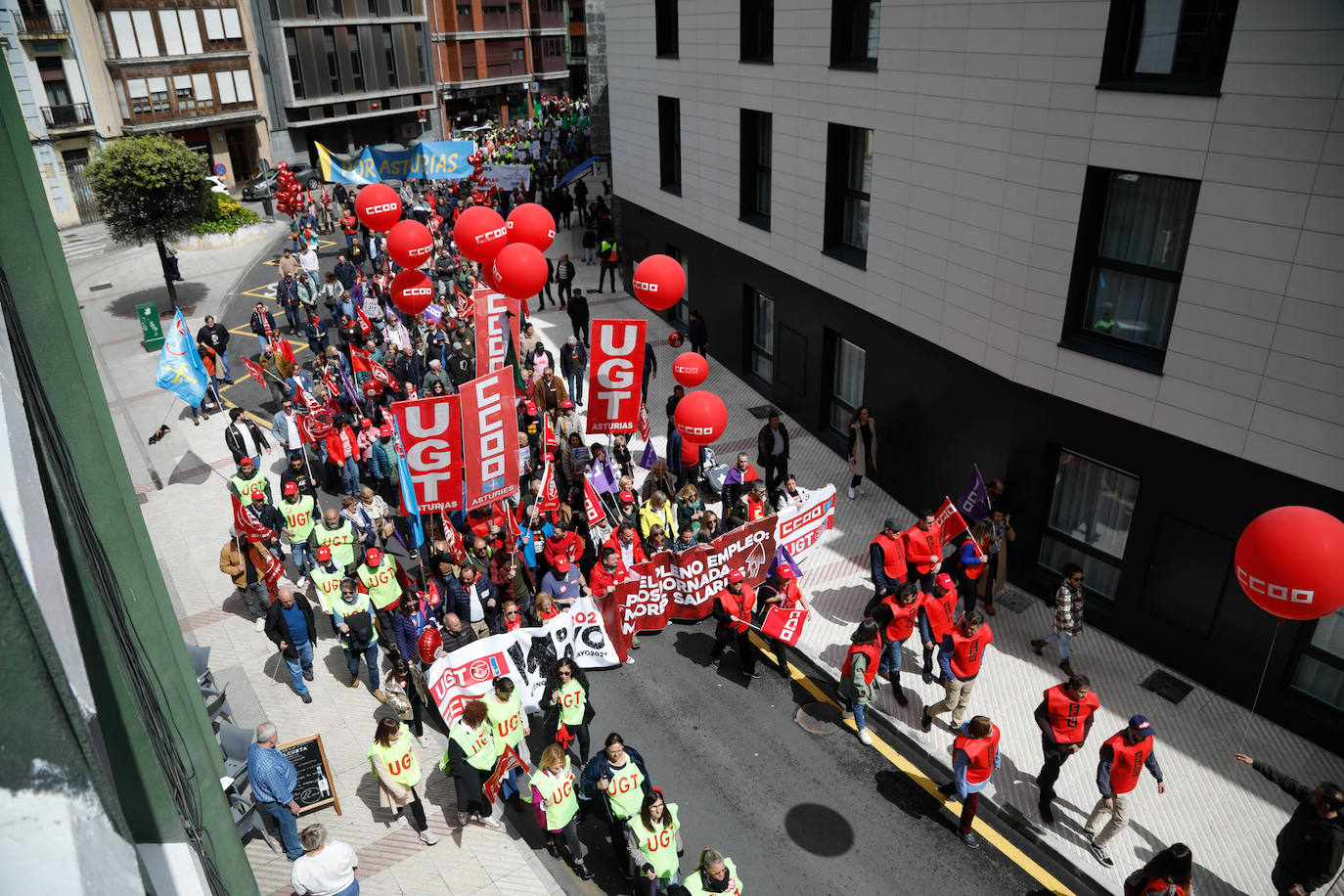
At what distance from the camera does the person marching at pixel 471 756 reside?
9.33 m

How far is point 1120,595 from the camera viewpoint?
12453mm

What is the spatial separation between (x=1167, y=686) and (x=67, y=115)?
48786 millimetres

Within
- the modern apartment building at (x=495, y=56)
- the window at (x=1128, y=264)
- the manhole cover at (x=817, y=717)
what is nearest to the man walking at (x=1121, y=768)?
the manhole cover at (x=817, y=717)

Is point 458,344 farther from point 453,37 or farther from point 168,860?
point 453,37

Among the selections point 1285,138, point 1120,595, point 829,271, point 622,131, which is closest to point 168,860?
point 1285,138

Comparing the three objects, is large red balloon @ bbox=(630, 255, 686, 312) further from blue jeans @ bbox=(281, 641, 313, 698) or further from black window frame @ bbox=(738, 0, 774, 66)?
blue jeans @ bbox=(281, 641, 313, 698)

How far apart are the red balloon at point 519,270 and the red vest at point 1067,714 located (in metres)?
11.5

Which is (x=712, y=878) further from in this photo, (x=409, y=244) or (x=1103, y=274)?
(x=409, y=244)

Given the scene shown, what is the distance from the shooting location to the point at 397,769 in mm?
9266

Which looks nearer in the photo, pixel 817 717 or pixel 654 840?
pixel 654 840

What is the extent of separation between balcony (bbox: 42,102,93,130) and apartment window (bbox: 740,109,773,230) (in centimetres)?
3687

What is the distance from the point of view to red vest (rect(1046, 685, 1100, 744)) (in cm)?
944

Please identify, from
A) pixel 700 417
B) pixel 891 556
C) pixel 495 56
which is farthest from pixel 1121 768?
pixel 495 56

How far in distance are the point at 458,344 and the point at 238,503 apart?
298 inches
